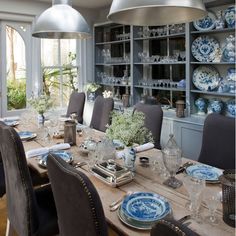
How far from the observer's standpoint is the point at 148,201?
4.53 feet

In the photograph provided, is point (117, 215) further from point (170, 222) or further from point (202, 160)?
A: point (202, 160)

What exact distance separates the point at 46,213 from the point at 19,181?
306 mm

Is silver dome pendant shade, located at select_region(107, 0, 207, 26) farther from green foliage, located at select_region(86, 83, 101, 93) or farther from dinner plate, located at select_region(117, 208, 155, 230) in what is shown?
green foliage, located at select_region(86, 83, 101, 93)

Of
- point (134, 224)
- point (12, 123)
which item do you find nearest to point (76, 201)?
point (134, 224)

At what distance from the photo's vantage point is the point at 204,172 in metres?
1.73

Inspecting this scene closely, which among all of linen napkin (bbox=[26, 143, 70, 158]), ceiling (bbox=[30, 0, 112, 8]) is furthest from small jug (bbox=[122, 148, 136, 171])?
ceiling (bbox=[30, 0, 112, 8])

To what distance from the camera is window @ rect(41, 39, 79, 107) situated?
4.86 metres

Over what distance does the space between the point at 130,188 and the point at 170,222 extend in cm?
87

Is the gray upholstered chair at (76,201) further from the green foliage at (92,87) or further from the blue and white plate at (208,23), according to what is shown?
the green foliage at (92,87)

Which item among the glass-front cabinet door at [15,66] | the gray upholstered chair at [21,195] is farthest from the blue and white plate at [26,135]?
the glass-front cabinet door at [15,66]

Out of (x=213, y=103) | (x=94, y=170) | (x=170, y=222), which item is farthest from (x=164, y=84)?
(x=170, y=222)

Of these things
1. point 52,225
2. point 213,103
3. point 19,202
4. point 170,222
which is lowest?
point 52,225

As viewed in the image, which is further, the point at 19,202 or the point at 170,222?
the point at 19,202

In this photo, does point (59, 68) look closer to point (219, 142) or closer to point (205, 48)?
point (205, 48)
